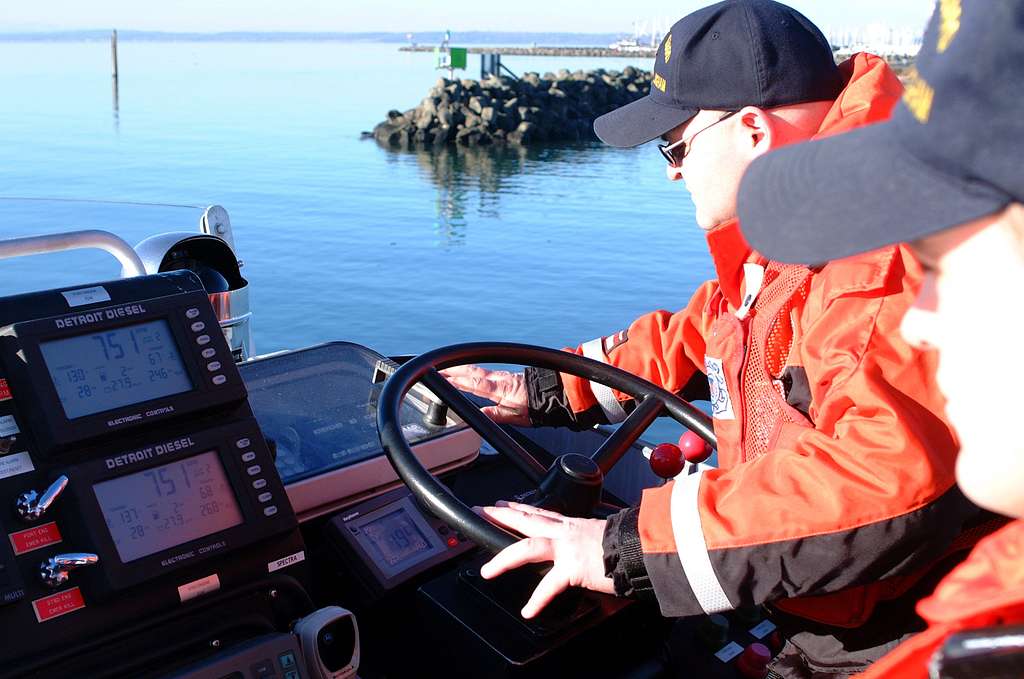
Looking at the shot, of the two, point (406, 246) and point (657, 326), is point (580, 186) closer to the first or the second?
point (406, 246)

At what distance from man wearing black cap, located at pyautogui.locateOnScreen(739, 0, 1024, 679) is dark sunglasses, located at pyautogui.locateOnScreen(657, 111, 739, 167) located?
2.97 ft

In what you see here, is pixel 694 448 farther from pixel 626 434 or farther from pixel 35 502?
pixel 35 502

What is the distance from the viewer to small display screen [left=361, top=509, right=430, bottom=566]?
5.92ft

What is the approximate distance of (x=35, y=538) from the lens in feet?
4.45

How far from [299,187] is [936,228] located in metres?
13.9

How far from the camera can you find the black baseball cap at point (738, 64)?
1.67m

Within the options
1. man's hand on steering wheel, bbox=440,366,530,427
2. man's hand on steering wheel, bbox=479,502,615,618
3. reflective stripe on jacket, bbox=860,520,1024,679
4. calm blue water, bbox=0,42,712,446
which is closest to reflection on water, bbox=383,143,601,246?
calm blue water, bbox=0,42,712,446

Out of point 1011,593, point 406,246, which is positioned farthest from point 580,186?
point 1011,593

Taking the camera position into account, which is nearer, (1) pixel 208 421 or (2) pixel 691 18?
(1) pixel 208 421

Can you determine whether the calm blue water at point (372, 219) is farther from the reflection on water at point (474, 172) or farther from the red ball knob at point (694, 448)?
the red ball knob at point (694, 448)

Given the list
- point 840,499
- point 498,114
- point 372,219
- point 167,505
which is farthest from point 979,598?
point 498,114

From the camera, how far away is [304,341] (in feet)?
24.0

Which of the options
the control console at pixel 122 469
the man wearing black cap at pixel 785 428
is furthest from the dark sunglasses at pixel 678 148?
the control console at pixel 122 469

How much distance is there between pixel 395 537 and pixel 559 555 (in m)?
0.52
